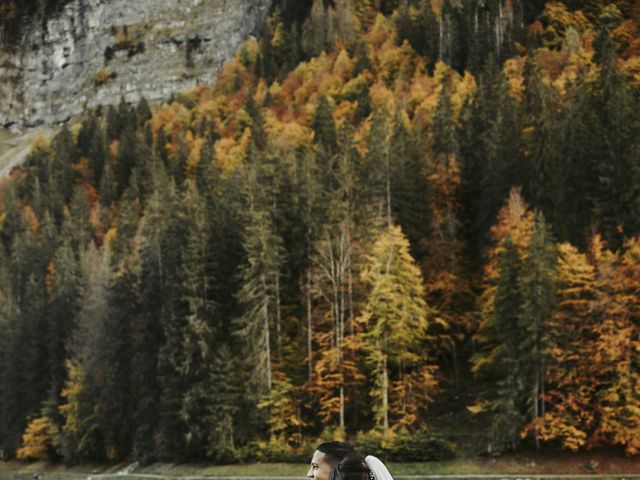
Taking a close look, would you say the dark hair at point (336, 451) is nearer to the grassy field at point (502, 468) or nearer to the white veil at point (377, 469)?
the white veil at point (377, 469)

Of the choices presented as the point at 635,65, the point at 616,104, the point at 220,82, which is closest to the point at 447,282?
the point at 616,104

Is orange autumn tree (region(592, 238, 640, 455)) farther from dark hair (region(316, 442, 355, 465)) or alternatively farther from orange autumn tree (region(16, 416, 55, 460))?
orange autumn tree (region(16, 416, 55, 460))

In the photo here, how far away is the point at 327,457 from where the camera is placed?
5.09m

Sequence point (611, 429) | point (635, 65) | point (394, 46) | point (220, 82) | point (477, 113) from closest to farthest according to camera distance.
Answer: point (611, 429)
point (477, 113)
point (635, 65)
point (394, 46)
point (220, 82)

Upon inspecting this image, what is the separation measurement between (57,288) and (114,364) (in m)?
20.1

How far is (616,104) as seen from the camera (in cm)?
5238

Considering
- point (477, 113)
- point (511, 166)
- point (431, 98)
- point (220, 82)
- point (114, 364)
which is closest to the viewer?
point (511, 166)

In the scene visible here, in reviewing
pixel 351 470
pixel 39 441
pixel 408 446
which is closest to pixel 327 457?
pixel 351 470

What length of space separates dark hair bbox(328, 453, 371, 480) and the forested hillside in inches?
1584

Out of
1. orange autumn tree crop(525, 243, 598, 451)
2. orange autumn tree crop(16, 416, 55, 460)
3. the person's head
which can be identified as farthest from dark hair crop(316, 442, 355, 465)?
orange autumn tree crop(16, 416, 55, 460)

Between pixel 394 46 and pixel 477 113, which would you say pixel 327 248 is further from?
pixel 394 46

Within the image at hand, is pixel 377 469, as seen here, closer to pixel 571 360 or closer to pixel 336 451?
pixel 336 451

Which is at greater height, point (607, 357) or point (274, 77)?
point (274, 77)

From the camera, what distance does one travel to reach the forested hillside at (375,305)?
45.3 metres
